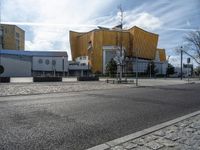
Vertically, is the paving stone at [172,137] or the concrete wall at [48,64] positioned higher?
the concrete wall at [48,64]

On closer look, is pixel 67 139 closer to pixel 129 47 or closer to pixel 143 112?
pixel 143 112

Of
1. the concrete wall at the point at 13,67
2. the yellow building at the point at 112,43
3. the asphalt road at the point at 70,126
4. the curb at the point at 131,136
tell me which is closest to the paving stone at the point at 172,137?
the curb at the point at 131,136

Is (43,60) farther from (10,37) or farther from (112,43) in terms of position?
(112,43)

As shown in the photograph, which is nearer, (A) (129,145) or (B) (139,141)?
(A) (129,145)

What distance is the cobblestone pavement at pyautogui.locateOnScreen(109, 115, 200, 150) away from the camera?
5.27 metres

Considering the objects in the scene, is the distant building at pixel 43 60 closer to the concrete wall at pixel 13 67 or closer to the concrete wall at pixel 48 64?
the concrete wall at pixel 48 64

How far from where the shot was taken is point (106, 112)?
9609 millimetres

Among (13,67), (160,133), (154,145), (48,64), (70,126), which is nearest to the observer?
(154,145)

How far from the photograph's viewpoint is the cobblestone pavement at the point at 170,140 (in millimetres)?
5266

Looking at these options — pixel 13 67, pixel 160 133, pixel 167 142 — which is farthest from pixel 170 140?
pixel 13 67

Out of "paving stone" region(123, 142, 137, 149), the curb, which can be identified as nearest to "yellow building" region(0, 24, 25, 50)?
the curb

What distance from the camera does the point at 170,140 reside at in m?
5.81

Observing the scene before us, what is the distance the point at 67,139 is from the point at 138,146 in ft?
5.07

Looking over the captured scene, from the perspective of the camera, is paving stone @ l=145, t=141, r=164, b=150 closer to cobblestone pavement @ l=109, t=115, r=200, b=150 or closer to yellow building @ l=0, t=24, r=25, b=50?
cobblestone pavement @ l=109, t=115, r=200, b=150
